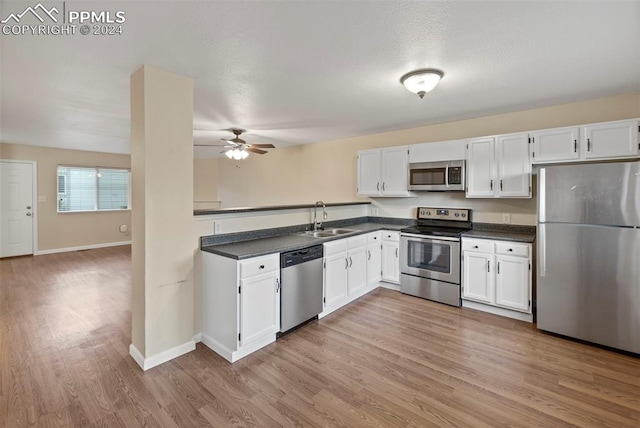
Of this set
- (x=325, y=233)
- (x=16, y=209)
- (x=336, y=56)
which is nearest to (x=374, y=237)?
(x=325, y=233)

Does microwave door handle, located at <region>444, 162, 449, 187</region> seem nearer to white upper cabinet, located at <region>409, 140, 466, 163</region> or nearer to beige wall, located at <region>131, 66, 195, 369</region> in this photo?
white upper cabinet, located at <region>409, 140, 466, 163</region>

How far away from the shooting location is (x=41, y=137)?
17.8 feet

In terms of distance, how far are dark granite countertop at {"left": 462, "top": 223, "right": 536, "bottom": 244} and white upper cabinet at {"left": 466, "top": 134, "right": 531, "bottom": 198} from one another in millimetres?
473

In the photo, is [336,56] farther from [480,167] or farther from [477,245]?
[477,245]

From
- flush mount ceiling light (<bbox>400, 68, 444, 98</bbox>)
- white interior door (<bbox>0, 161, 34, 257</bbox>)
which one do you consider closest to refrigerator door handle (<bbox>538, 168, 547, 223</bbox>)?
flush mount ceiling light (<bbox>400, 68, 444, 98</bbox>)

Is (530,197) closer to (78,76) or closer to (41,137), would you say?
(78,76)

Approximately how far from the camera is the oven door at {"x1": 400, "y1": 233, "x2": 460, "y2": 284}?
359cm

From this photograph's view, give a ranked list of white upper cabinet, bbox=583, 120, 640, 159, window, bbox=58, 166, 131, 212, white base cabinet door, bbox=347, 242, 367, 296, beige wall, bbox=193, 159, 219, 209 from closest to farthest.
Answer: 1. white upper cabinet, bbox=583, 120, 640, 159
2. white base cabinet door, bbox=347, 242, 367, 296
3. window, bbox=58, 166, 131, 212
4. beige wall, bbox=193, 159, 219, 209

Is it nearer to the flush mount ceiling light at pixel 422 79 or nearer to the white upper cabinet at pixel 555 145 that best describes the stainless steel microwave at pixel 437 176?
the white upper cabinet at pixel 555 145

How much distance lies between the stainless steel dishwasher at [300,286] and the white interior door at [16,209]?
697 centimetres

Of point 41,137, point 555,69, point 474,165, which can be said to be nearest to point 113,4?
point 555,69

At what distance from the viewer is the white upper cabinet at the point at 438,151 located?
379 centimetres

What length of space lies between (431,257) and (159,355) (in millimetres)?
3216

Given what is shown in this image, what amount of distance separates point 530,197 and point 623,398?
2029 millimetres
